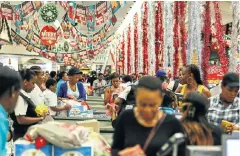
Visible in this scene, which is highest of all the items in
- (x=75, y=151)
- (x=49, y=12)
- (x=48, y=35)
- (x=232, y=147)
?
(x=49, y=12)

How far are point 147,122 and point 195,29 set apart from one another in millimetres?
6724

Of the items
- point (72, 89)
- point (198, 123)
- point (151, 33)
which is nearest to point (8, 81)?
point (198, 123)

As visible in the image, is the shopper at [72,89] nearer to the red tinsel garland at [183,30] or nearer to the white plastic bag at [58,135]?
the red tinsel garland at [183,30]

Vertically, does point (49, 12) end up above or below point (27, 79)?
above

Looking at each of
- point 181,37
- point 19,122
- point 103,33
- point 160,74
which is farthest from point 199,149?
point 103,33

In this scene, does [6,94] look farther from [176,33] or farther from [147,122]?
[176,33]

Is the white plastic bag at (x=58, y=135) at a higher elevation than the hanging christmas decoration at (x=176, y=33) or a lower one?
lower

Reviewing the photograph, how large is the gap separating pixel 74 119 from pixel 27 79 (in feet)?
7.57

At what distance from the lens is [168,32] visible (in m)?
10.9

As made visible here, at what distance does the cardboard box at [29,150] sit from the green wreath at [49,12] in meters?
12.2

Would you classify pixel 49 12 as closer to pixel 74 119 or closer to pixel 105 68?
pixel 74 119

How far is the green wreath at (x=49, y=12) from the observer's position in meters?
15.1

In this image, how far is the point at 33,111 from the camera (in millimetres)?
4438

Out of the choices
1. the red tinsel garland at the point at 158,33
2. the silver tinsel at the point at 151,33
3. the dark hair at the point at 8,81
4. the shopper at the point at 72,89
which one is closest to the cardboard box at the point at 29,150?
the dark hair at the point at 8,81
